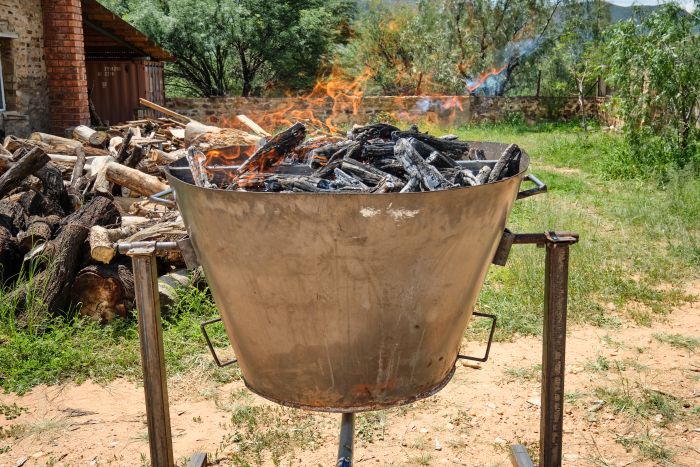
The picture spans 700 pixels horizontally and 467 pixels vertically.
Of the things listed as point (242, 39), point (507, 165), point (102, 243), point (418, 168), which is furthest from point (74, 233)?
point (242, 39)

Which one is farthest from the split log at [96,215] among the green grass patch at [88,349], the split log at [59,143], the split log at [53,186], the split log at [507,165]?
the split log at [507,165]

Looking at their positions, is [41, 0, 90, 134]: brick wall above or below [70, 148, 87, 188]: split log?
above

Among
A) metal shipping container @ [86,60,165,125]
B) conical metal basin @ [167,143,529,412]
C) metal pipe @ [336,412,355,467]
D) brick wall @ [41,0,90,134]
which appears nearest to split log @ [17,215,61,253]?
conical metal basin @ [167,143,529,412]

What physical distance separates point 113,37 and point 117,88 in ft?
5.17

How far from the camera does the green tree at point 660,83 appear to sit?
9.03 metres

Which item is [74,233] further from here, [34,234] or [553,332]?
[553,332]

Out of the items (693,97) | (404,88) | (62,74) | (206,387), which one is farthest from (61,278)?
(404,88)

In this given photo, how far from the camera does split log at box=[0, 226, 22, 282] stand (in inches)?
202

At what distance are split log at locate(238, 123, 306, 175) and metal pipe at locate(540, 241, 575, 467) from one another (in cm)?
121

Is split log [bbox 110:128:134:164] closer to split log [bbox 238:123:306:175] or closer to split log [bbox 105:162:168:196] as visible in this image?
split log [bbox 105:162:168:196]

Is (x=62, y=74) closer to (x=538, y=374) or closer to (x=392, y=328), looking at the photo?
(x=538, y=374)

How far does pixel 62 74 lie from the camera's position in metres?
10.4

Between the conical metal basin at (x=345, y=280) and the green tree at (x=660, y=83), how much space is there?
317 inches

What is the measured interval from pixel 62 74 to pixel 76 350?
721cm
